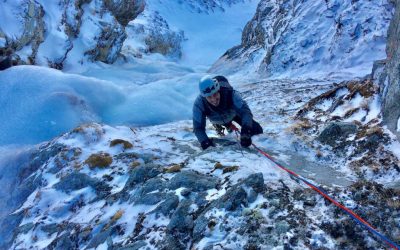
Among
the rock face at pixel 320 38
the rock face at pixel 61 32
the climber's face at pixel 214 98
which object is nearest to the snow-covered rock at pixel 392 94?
the climber's face at pixel 214 98

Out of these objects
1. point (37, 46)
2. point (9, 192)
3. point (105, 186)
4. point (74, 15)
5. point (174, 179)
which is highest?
point (74, 15)

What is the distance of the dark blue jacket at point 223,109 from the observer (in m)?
6.52

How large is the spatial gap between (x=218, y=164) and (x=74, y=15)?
19138mm

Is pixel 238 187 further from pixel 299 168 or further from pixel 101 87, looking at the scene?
pixel 101 87

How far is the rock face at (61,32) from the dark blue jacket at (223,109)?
13150mm

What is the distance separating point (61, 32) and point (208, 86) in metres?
16.9

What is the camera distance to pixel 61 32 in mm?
20109

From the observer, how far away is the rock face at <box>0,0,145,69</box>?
17.5 metres

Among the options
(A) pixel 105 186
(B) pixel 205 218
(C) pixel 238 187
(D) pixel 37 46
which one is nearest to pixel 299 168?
(C) pixel 238 187

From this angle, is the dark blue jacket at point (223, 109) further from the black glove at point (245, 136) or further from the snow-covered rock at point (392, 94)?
the snow-covered rock at point (392, 94)

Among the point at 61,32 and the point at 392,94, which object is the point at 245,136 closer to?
the point at 392,94

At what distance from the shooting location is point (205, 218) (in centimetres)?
425

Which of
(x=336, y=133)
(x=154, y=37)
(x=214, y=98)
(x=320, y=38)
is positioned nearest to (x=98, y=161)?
(x=214, y=98)

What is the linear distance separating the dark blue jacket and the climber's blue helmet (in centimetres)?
40
